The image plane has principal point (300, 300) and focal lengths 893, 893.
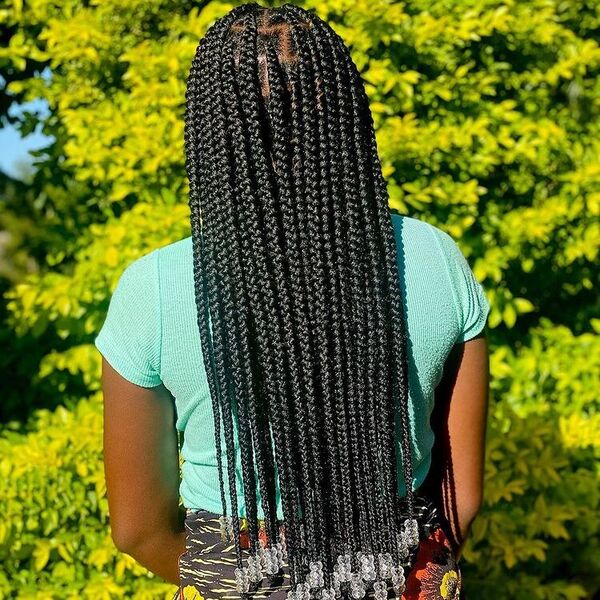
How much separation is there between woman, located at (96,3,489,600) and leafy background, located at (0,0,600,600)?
143 cm

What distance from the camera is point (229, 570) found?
5.05 feet

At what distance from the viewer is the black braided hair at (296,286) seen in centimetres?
143

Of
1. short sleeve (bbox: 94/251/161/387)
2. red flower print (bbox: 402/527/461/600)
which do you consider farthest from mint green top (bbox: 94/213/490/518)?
red flower print (bbox: 402/527/461/600)

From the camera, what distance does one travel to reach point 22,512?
2.90 meters

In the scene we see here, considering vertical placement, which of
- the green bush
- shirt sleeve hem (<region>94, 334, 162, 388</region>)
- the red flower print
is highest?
shirt sleeve hem (<region>94, 334, 162, 388</region>)

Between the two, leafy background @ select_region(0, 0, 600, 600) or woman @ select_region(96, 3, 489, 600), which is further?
leafy background @ select_region(0, 0, 600, 600)

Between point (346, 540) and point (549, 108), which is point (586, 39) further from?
point (346, 540)

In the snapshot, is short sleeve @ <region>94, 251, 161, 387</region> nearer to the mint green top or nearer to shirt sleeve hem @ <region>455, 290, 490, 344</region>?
the mint green top

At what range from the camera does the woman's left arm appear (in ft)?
5.08

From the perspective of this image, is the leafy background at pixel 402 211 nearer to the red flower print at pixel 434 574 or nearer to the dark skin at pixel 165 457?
the dark skin at pixel 165 457

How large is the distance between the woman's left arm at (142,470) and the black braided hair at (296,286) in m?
0.15

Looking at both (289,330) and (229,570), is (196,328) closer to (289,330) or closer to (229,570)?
(289,330)

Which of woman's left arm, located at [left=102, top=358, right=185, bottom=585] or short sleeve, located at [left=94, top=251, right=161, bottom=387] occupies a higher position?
short sleeve, located at [left=94, top=251, right=161, bottom=387]

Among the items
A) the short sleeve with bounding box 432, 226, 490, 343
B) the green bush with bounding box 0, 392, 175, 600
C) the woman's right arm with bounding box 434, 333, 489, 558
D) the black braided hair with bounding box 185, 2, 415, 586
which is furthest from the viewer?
the green bush with bounding box 0, 392, 175, 600
